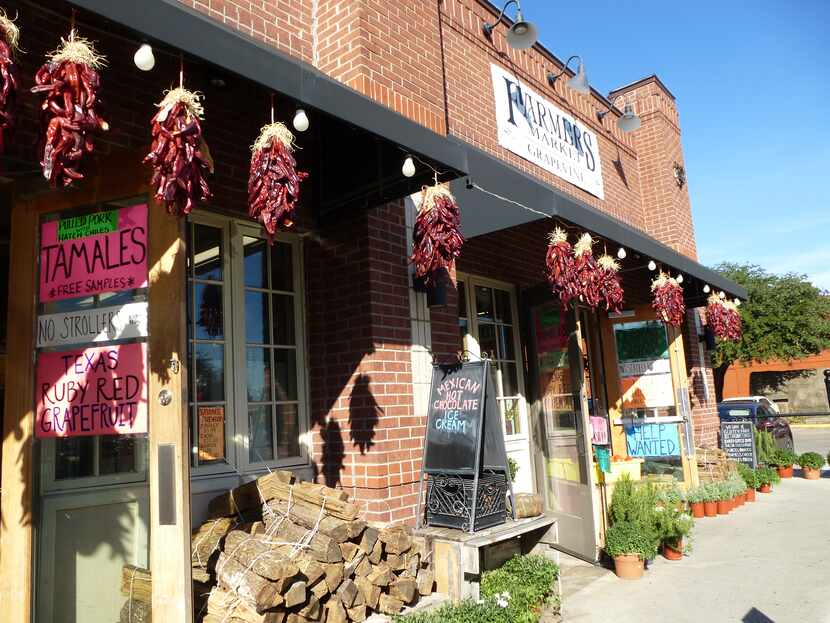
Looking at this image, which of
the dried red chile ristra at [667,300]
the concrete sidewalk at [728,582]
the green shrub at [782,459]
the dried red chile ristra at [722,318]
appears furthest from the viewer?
the green shrub at [782,459]

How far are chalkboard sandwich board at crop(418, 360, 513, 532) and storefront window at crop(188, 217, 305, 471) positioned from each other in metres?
1.11

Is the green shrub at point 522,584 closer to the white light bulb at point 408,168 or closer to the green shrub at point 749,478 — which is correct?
the white light bulb at point 408,168

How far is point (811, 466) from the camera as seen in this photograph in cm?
1098

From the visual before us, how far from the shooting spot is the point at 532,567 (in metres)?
4.71

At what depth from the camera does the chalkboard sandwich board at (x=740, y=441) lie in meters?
10.3

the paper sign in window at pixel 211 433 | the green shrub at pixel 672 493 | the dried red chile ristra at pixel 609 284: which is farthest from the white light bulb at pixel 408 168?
the green shrub at pixel 672 493

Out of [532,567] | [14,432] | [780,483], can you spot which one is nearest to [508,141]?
[532,567]

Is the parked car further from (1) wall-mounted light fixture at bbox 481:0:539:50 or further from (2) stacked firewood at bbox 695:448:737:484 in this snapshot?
(1) wall-mounted light fixture at bbox 481:0:539:50

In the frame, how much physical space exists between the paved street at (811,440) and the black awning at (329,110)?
1559cm

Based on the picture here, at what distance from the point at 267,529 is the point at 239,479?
66cm

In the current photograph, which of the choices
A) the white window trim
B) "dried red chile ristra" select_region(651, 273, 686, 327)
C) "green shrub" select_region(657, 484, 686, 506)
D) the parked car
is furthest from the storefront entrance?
the parked car

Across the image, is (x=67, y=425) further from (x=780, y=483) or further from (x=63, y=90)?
→ (x=780, y=483)

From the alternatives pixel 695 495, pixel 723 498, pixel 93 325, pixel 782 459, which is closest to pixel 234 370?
pixel 93 325

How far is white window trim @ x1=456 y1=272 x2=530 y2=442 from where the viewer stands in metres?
6.81
